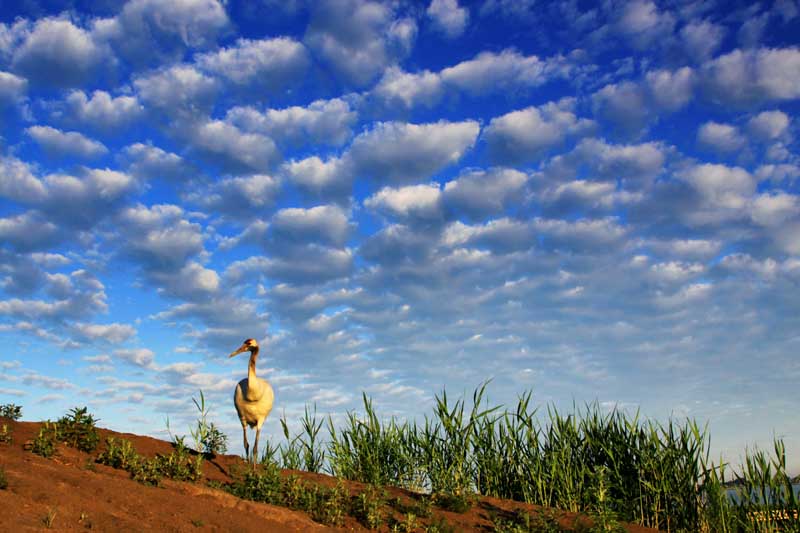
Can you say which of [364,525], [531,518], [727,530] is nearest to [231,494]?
[364,525]

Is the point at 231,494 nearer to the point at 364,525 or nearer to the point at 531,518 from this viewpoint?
the point at 364,525

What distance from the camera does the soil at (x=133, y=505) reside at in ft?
23.2

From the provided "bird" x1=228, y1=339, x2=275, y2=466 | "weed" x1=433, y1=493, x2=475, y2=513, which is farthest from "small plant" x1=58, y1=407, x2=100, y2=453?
"weed" x1=433, y1=493, x2=475, y2=513

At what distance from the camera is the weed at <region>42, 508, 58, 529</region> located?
21.9 ft

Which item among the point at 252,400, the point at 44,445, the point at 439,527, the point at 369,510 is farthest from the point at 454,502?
the point at 44,445

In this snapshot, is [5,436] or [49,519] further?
[5,436]

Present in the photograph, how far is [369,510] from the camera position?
9.51m

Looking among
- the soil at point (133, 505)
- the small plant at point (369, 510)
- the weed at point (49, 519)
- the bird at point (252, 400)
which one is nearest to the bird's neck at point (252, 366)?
the bird at point (252, 400)

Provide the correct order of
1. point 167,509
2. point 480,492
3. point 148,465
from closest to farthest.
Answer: point 167,509, point 148,465, point 480,492

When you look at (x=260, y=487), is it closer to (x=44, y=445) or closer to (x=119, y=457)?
(x=119, y=457)

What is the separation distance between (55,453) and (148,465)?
4.91ft

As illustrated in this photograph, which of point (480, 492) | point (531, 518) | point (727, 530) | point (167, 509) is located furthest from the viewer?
point (480, 492)

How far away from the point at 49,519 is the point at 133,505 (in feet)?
4.19

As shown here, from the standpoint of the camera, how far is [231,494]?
Result: 9.67 m
